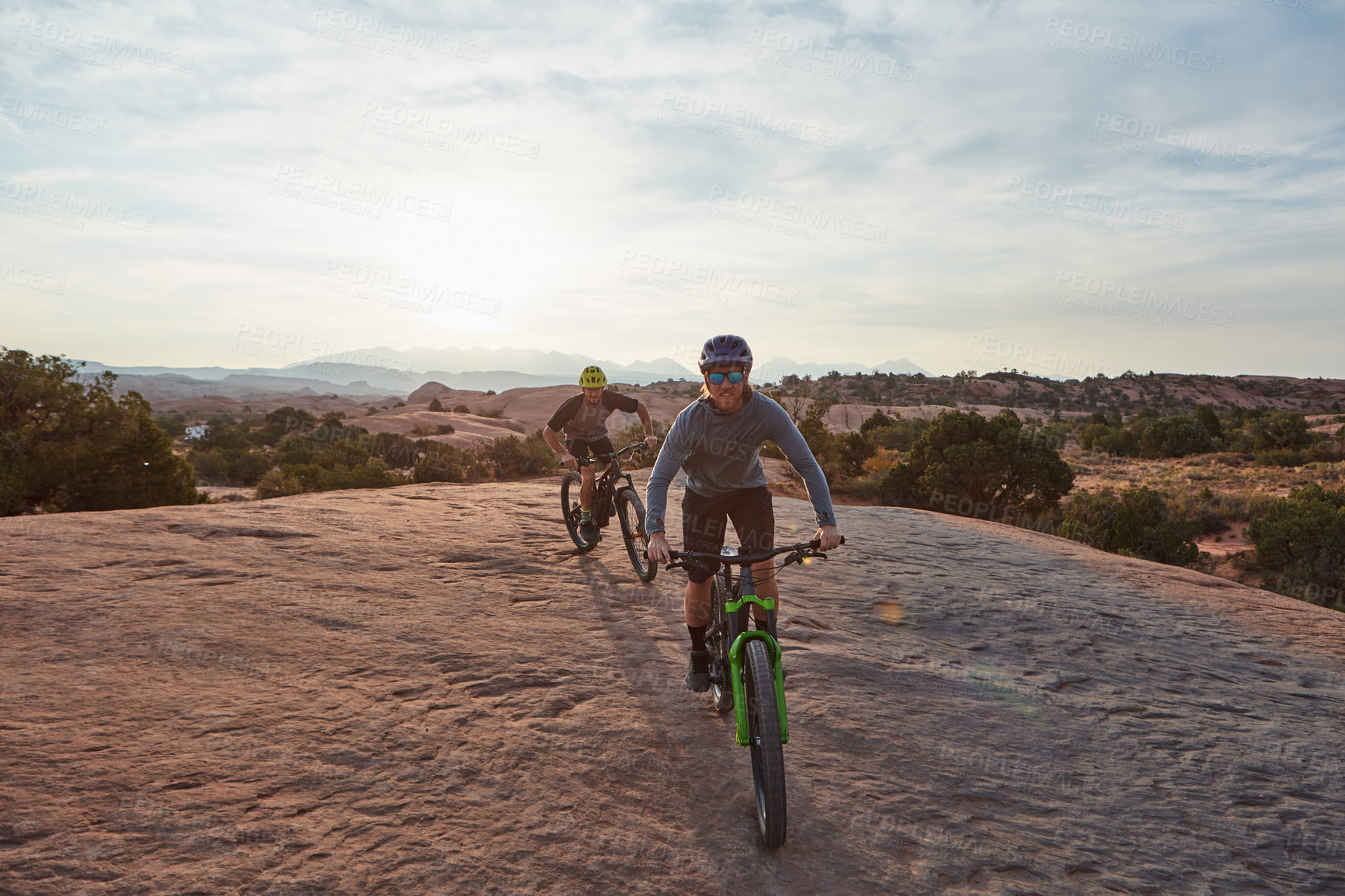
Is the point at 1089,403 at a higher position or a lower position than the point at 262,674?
higher

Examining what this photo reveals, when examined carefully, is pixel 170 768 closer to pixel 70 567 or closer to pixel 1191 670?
pixel 70 567

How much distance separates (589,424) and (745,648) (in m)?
4.45

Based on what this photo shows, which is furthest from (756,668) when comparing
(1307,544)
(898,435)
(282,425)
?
(282,425)

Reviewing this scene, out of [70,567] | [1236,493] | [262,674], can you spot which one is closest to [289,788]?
[262,674]

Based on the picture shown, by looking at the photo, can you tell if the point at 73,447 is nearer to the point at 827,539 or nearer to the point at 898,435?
the point at 827,539

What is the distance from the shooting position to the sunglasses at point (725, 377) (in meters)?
3.48

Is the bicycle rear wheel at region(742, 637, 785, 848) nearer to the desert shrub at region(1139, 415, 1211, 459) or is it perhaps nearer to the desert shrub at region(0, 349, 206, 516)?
the desert shrub at region(0, 349, 206, 516)

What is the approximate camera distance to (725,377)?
3.50 metres

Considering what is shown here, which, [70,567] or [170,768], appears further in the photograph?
[70,567]

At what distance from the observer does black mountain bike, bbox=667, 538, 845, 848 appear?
2801 mm

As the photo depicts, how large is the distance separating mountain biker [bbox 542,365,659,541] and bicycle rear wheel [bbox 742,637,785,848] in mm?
4003

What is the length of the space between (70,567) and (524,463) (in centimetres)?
1759

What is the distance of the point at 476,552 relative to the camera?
7375 mm

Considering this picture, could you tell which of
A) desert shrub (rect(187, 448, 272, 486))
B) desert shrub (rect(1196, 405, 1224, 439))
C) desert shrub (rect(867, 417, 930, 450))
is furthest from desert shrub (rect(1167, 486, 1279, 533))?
desert shrub (rect(187, 448, 272, 486))
